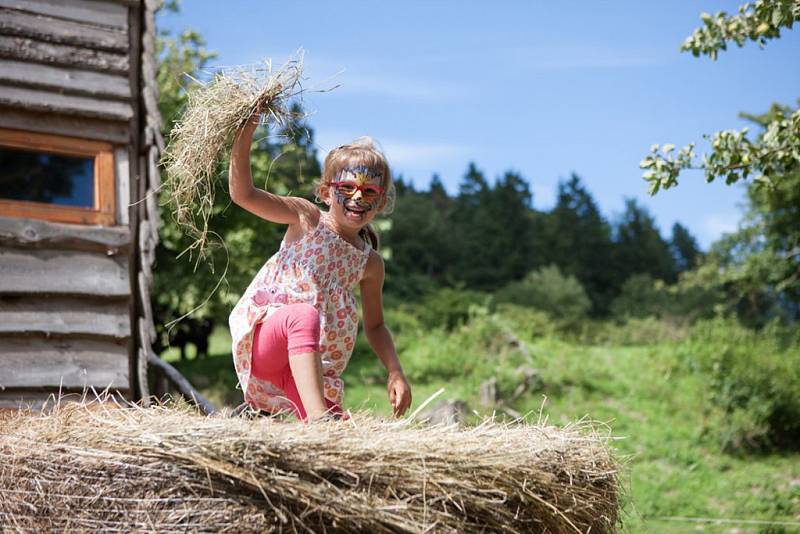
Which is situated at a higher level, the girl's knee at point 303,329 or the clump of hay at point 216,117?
the clump of hay at point 216,117

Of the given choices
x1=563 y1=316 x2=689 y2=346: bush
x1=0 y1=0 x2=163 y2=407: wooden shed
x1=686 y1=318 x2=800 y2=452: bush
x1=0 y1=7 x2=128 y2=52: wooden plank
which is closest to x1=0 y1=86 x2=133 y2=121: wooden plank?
x1=0 y1=0 x2=163 y2=407: wooden shed

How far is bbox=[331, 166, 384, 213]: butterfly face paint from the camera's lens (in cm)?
306

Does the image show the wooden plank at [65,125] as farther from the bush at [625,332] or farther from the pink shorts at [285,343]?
the bush at [625,332]

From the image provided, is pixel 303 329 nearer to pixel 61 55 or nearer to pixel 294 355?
pixel 294 355

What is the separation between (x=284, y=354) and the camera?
2895mm

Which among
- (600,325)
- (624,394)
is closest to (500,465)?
(624,394)

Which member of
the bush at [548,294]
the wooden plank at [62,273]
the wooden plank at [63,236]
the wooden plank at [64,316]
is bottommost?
the bush at [548,294]

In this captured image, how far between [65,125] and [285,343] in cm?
299

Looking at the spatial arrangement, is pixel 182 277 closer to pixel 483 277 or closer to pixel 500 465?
pixel 500 465

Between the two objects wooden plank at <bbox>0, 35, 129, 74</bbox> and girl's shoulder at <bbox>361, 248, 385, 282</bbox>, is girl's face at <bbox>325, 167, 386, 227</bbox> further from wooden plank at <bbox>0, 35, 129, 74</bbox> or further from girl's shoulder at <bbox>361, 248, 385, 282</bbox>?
wooden plank at <bbox>0, 35, 129, 74</bbox>

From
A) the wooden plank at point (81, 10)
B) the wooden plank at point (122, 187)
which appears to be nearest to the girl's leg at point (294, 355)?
the wooden plank at point (122, 187)

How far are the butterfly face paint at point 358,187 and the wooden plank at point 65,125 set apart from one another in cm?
264

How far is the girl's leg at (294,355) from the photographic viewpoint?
8.70 feet

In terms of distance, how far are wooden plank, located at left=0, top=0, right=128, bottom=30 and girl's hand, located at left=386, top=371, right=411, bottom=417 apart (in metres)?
3.35
